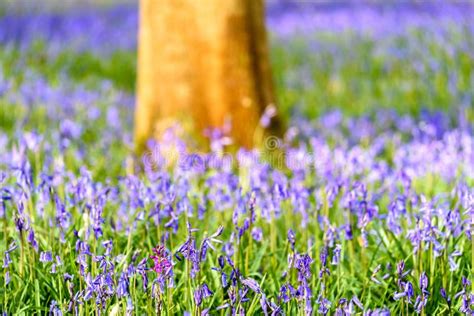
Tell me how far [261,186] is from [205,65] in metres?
1.88

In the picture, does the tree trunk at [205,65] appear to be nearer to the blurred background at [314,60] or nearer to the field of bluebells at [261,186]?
the field of bluebells at [261,186]

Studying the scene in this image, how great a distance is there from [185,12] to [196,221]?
7.87 ft

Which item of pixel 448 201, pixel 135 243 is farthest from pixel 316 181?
pixel 135 243

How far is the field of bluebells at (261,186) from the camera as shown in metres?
2.77

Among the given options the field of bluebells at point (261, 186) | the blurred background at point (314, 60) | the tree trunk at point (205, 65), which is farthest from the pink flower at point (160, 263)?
the blurred background at point (314, 60)

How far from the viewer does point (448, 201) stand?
13.0 feet

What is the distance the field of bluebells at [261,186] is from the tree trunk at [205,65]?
29cm

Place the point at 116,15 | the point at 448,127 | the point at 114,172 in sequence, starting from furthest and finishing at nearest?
the point at 116,15 → the point at 448,127 → the point at 114,172

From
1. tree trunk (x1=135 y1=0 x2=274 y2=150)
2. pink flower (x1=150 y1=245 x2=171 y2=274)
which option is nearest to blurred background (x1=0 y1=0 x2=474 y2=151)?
tree trunk (x1=135 y1=0 x2=274 y2=150)

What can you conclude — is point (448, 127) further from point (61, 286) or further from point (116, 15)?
point (116, 15)

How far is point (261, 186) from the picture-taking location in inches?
157

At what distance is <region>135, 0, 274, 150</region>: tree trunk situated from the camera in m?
5.55

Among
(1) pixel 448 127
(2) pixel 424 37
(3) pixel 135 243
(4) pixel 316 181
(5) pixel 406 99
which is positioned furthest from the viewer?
(2) pixel 424 37

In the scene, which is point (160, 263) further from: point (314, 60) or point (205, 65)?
point (314, 60)
